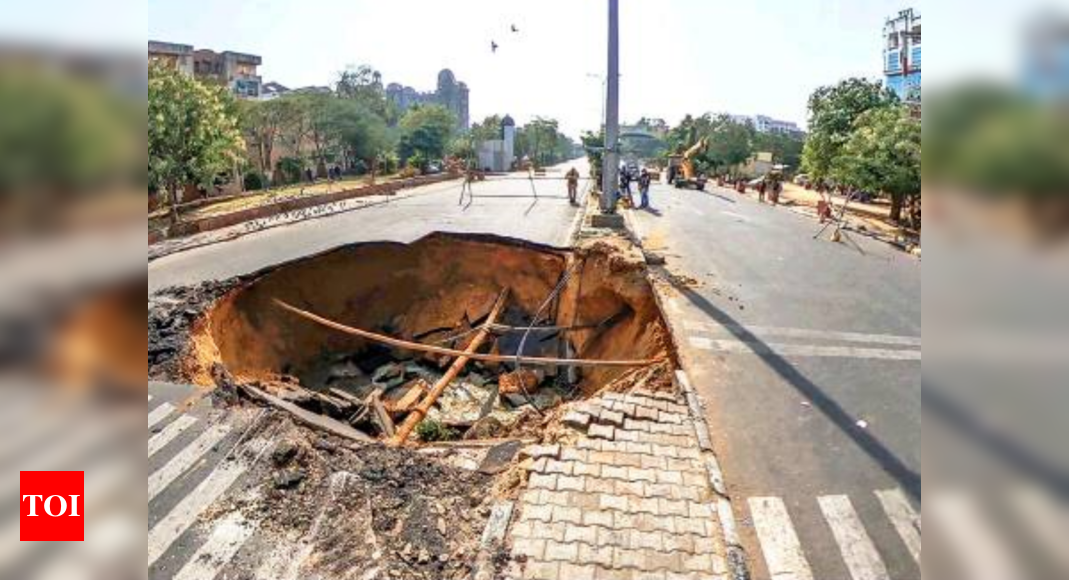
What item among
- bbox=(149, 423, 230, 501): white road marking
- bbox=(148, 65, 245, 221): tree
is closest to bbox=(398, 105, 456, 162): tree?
bbox=(148, 65, 245, 221): tree

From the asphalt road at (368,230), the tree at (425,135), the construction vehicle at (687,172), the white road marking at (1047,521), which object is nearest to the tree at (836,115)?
the construction vehicle at (687,172)

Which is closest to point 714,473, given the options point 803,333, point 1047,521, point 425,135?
point 803,333

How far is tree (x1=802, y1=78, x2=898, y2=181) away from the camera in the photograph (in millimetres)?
28609

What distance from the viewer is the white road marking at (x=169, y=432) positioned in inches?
260

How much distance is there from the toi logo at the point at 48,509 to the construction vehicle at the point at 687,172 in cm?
4005

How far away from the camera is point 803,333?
9.66 meters

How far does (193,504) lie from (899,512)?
5881 millimetres

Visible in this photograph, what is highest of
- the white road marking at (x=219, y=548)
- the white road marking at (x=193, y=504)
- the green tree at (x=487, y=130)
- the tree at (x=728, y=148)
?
the green tree at (x=487, y=130)

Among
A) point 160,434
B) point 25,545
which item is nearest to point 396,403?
point 160,434

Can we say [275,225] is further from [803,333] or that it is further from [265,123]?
[265,123]

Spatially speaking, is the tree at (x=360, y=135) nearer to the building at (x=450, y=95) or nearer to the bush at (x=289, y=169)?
the bush at (x=289, y=169)

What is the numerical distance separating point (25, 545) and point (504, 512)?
162 inches

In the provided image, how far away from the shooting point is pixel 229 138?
23.4 metres

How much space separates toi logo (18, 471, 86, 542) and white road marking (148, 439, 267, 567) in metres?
4.20
